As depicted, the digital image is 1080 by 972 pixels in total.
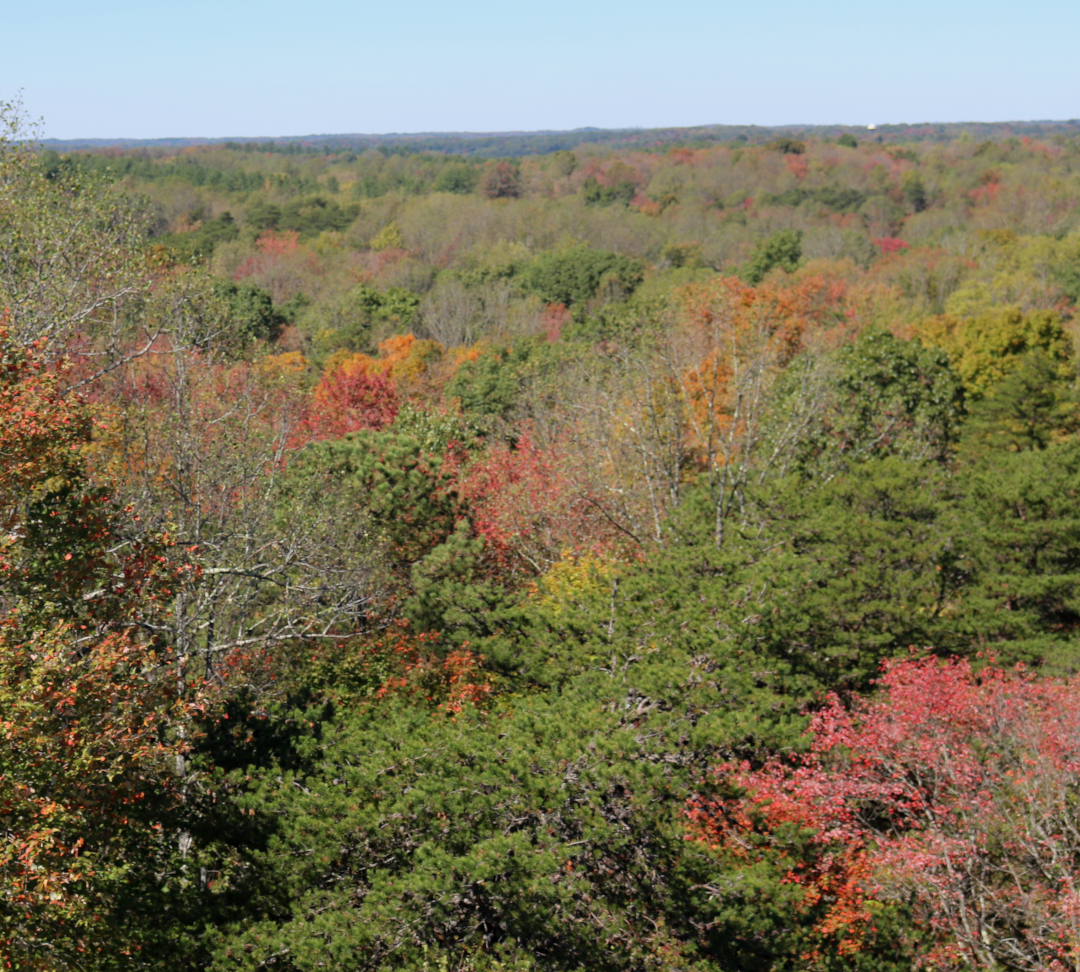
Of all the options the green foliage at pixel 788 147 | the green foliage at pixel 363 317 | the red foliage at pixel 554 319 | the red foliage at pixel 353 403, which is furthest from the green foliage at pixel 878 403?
the green foliage at pixel 788 147

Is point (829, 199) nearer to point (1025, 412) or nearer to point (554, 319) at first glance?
point (554, 319)

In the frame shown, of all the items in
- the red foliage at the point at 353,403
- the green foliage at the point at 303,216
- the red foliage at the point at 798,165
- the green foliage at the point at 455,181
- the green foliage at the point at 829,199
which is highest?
the red foliage at the point at 798,165

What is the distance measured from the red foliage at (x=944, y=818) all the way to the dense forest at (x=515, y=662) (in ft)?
0.29

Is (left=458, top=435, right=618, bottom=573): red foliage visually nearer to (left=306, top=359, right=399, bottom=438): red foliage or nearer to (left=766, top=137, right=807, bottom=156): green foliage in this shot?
(left=306, top=359, right=399, bottom=438): red foliage

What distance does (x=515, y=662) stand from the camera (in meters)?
16.4

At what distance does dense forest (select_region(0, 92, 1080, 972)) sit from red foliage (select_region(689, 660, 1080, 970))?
3.5 inches

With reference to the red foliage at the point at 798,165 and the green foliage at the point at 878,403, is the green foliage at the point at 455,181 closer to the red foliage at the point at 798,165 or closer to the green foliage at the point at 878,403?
the red foliage at the point at 798,165

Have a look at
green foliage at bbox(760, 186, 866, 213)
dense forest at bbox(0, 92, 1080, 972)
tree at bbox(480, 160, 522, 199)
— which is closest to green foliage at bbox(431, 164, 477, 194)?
tree at bbox(480, 160, 522, 199)

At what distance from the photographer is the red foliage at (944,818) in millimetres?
12422

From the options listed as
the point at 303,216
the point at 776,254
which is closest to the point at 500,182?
the point at 303,216

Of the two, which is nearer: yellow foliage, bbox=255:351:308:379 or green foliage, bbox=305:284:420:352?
yellow foliage, bbox=255:351:308:379

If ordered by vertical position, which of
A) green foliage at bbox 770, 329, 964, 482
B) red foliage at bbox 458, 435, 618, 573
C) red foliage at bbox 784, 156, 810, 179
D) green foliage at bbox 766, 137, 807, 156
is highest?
green foliage at bbox 766, 137, 807, 156

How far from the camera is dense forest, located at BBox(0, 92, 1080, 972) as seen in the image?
992cm

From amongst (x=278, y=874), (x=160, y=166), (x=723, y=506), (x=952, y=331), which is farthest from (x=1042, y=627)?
(x=160, y=166)
